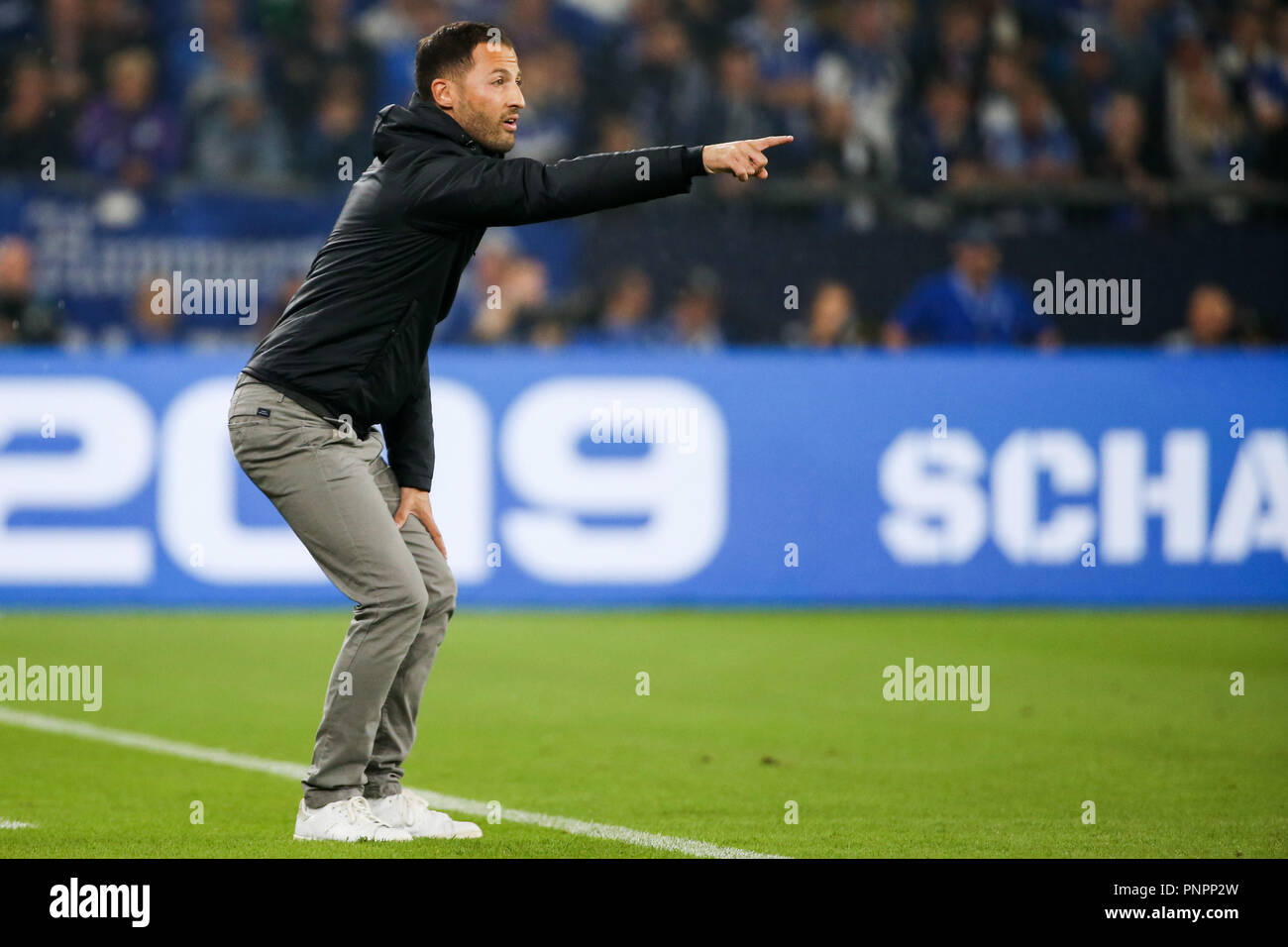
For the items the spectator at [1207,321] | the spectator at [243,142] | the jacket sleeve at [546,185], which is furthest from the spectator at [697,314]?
the jacket sleeve at [546,185]

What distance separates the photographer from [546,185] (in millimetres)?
4953

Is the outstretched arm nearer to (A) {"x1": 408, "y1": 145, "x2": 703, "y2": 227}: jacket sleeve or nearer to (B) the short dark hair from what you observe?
(A) {"x1": 408, "y1": 145, "x2": 703, "y2": 227}: jacket sleeve

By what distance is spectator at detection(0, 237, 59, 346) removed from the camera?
1211 centimetres

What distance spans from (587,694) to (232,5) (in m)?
8.40

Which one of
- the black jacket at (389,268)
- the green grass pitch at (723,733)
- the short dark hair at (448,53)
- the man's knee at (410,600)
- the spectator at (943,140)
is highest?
the spectator at (943,140)

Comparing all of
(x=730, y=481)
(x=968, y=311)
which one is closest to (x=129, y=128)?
(x=730, y=481)

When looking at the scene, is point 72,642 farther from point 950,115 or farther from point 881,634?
point 950,115

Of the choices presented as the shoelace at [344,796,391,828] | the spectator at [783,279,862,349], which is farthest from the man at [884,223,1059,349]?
the shoelace at [344,796,391,828]

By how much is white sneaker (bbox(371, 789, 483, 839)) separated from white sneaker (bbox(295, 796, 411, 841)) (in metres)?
0.13

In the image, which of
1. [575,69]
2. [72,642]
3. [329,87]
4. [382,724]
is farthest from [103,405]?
[382,724]

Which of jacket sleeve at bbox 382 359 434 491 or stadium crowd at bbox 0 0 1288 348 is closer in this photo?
jacket sleeve at bbox 382 359 434 491

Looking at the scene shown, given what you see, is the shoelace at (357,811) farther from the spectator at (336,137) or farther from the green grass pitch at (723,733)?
the spectator at (336,137)

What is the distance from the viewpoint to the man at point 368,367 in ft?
17.0

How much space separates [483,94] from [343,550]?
52.5 inches
